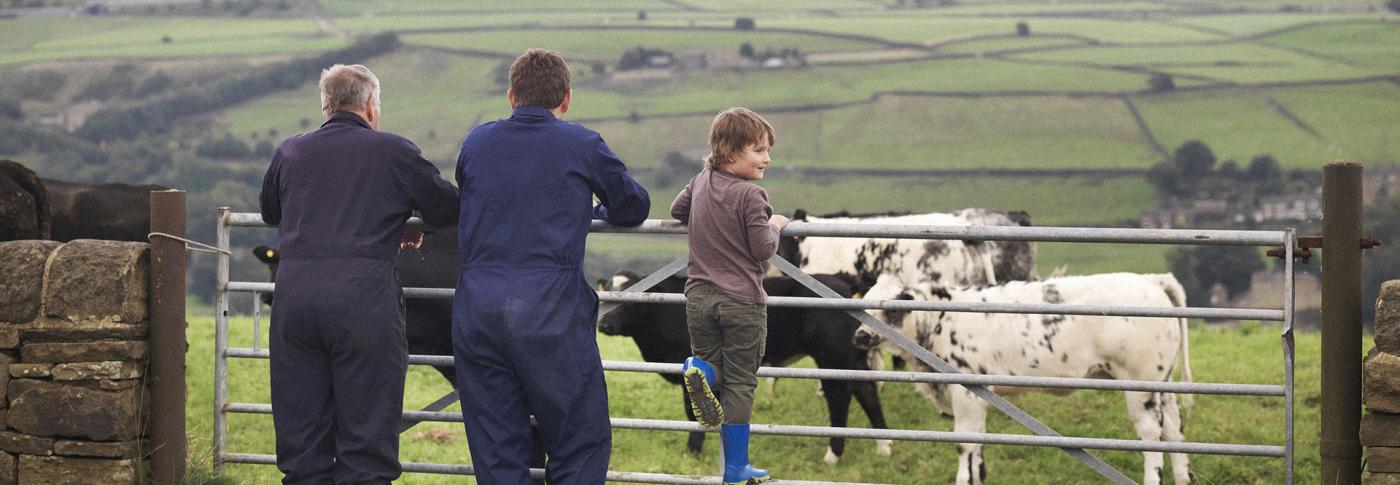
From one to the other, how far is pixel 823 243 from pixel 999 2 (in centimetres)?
11784

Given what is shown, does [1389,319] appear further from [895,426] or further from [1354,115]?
[1354,115]

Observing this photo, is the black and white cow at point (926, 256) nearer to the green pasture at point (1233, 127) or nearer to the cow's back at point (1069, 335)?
the cow's back at point (1069, 335)

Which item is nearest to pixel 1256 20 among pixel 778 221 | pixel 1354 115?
pixel 1354 115

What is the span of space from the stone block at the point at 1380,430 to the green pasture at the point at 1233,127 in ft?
264

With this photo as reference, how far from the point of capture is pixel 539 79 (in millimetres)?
4754

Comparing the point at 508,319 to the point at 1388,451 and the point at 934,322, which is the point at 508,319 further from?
the point at 934,322

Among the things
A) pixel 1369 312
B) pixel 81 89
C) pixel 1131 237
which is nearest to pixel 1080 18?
pixel 1369 312

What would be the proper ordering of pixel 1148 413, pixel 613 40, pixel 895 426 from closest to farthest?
pixel 1148 413 → pixel 895 426 → pixel 613 40

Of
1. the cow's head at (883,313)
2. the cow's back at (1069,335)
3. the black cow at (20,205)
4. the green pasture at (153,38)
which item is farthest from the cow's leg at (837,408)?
the green pasture at (153,38)

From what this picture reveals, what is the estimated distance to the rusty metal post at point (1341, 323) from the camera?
4.91 metres

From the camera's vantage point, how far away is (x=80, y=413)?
18.4 ft

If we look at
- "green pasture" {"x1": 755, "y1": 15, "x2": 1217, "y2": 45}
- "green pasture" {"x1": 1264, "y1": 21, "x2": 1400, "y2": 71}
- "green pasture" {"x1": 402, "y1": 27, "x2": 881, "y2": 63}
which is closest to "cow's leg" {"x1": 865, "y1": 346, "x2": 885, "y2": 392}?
"green pasture" {"x1": 1264, "y1": 21, "x2": 1400, "y2": 71}

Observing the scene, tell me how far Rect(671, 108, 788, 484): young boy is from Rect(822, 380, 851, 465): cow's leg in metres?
4.66

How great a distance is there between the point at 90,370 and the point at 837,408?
17.8 feet
